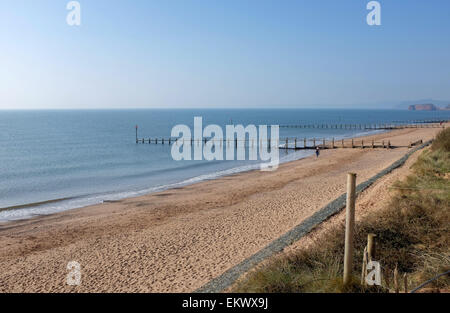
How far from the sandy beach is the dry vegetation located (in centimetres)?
259

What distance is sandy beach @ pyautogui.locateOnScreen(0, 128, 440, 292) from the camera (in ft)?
32.3

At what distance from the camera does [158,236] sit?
44.4ft

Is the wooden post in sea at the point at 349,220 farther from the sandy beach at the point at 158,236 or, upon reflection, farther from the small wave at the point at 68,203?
the small wave at the point at 68,203

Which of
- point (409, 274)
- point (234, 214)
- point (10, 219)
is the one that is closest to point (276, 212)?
point (234, 214)

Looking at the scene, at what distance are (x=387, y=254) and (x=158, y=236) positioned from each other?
8526 millimetres

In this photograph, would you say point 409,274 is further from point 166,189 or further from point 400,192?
point 166,189

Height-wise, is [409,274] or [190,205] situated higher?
[409,274]

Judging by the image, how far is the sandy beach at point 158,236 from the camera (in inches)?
388

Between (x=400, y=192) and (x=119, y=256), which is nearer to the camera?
(x=119, y=256)

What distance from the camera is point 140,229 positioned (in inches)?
582

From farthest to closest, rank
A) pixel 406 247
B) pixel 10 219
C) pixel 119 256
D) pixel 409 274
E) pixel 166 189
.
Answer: pixel 166 189 < pixel 10 219 < pixel 119 256 < pixel 406 247 < pixel 409 274

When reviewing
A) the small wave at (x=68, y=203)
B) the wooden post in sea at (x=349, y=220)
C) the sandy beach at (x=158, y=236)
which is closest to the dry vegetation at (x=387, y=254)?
the wooden post in sea at (x=349, y=220)

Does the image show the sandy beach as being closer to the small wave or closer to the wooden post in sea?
the small wave
